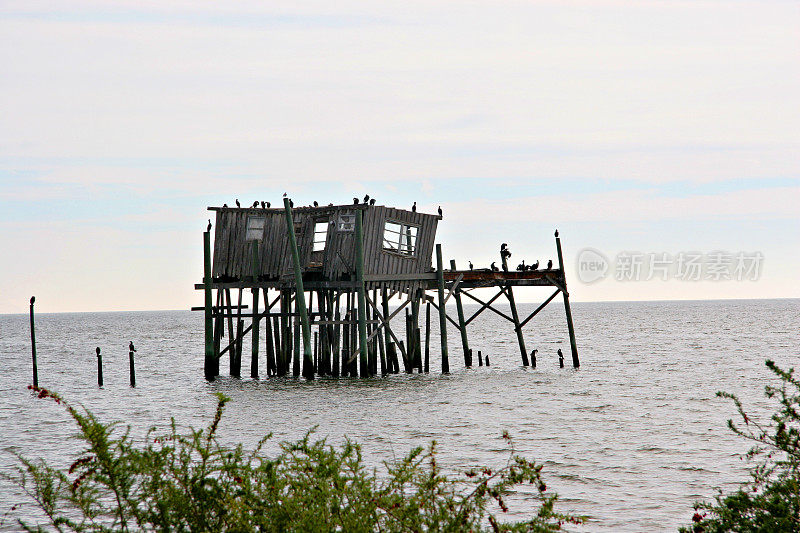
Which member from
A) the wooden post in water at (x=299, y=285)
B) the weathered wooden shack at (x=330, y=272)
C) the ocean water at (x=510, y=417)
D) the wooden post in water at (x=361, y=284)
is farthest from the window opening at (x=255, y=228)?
the ocean water at (x=510, y=417)

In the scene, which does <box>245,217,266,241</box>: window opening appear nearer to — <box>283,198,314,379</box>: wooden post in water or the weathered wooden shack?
the weathered wooden shack

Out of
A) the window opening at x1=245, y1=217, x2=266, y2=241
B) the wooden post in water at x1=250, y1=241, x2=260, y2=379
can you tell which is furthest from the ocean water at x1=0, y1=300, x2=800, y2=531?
the window opening at x1=245, y1=217, x2=266, y2=241

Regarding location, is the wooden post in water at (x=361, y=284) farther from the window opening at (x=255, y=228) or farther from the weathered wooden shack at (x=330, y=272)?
the window opening at (x=255, y=228)

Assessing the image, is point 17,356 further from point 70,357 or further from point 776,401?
point 776,401

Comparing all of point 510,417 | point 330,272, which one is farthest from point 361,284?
point 510,417

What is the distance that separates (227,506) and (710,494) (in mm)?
9107

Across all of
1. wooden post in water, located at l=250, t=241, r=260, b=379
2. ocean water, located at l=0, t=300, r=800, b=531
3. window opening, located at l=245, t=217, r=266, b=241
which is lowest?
ocean water, located at l=0, t=300, r=800, b=531

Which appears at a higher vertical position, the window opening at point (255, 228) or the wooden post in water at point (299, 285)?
the window opening at point (255, 228)

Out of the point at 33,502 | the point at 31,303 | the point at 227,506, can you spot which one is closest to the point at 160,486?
the point at 227,506

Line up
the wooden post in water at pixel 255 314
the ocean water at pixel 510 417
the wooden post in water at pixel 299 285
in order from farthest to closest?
1. the wooden post in water at pixel 255 314
2. the wooden post in water at pixel 299 285
3. the ocean water at pixel 510 417

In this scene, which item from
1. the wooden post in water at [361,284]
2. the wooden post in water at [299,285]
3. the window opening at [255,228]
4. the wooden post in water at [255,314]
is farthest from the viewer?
the window opening at [255,228]

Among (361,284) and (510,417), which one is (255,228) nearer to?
(361,284)

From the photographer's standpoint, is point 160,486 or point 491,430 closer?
point 160,486

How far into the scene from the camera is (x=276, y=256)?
30234 mm
